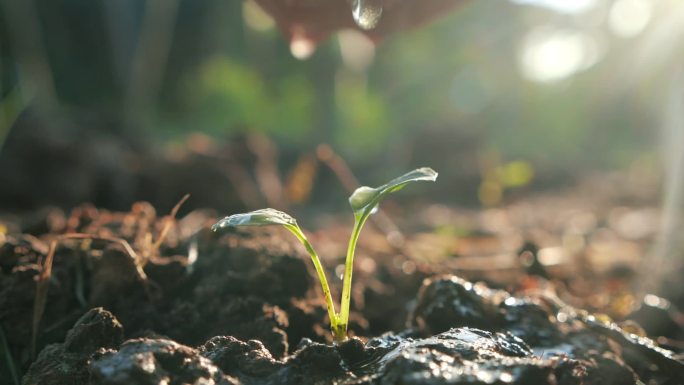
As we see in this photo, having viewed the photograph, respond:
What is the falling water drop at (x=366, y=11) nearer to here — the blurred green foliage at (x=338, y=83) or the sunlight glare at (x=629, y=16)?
the blurred green foliage at (x=338, y=83)

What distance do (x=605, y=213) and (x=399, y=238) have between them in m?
3.53

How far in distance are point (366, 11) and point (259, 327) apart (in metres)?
0.68

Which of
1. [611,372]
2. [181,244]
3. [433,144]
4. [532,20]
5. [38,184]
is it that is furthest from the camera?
[532,20]

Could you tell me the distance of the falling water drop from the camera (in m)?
1.34

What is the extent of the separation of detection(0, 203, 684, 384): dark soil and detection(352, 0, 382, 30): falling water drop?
54cm

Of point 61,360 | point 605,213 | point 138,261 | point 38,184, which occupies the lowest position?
point 61,360

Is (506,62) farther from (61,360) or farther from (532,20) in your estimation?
(61,360)

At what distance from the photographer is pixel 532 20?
46.6 feet

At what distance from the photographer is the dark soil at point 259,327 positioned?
929 mm

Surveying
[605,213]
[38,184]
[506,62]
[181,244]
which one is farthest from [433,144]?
[506,62]

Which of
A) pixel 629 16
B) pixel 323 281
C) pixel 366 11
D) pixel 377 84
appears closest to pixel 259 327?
pixel 323 281

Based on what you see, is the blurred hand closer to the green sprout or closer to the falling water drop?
the falling water drop

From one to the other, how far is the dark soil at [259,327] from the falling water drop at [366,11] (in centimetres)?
54

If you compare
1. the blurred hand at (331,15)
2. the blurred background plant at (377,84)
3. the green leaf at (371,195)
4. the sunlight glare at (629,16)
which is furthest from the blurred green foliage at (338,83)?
the green leaf at (371,195)
